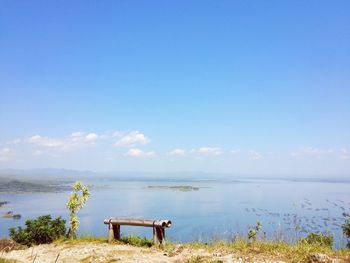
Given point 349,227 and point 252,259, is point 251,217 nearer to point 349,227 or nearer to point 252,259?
point 349,227

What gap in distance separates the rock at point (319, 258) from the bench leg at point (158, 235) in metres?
4.64

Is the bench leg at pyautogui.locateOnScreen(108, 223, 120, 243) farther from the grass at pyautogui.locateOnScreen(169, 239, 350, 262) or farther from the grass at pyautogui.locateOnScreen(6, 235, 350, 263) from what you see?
the grass at pyautogui.locateOnScreen(169, 239, 350, 262)

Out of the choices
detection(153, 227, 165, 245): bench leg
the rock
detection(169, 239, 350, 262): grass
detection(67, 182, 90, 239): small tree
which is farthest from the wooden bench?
the rock

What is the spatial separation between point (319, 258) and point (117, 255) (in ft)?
17.4

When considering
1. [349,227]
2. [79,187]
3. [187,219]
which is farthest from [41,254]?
[187,219]

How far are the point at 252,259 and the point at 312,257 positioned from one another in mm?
1343

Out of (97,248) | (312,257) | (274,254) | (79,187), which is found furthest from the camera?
(79,187)

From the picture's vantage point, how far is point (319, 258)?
7848 millimetres

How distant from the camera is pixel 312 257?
794 centimetres

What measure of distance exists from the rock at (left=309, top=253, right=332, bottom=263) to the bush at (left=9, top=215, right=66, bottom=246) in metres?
9.62

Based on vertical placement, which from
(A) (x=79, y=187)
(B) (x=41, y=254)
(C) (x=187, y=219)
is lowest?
(C) (x=187, y=219)

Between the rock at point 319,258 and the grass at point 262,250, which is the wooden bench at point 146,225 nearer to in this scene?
the grass at point 262,250

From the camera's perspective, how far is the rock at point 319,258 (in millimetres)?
7759

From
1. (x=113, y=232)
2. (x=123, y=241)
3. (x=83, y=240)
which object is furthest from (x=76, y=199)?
(x=123, y=241)
